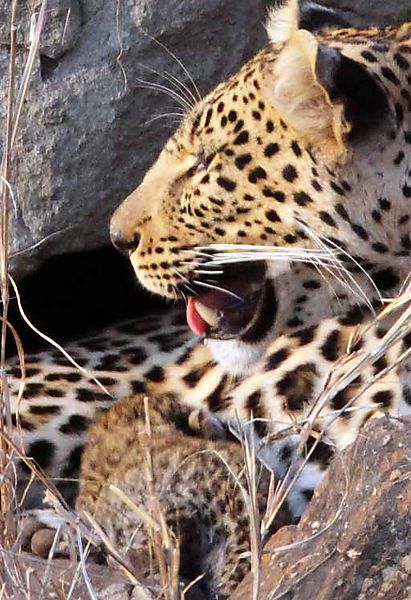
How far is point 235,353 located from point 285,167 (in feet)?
2.30

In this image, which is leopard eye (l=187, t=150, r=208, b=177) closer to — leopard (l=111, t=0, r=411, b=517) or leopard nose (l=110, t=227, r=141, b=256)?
leopard (l=111, t=0, r=411, b=517)

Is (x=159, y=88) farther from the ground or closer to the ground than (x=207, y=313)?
farther from the ground

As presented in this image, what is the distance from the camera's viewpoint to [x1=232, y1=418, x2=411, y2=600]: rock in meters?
2.96

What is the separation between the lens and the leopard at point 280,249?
3734 millimetres

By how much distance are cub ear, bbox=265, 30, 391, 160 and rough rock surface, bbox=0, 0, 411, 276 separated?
76cm

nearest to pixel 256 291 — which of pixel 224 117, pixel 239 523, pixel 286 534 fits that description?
pixel 224 117

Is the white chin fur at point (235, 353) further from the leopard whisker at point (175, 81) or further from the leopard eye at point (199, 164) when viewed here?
the leopard whisker at point (175, 81)

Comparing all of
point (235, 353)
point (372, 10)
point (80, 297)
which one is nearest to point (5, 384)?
point (235, 353)

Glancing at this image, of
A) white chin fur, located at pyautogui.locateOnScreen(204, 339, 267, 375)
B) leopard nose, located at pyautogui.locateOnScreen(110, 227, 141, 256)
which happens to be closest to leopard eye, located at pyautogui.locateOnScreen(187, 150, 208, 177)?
leopard nose, located at pyautogui.locateOnScreen(110, 227, 141, 256)

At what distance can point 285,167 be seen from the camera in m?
3.85

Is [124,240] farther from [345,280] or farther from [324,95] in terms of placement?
[324,95]

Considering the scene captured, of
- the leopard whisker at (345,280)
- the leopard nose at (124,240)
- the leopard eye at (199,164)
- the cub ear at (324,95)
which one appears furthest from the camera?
the leopard nose at (124,240)

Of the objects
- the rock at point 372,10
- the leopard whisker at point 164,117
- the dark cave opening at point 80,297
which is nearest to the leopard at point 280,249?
the leopard whisker at point 164,117

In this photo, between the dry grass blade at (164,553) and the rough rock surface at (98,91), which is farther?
the rough rock surface at (98,91)
